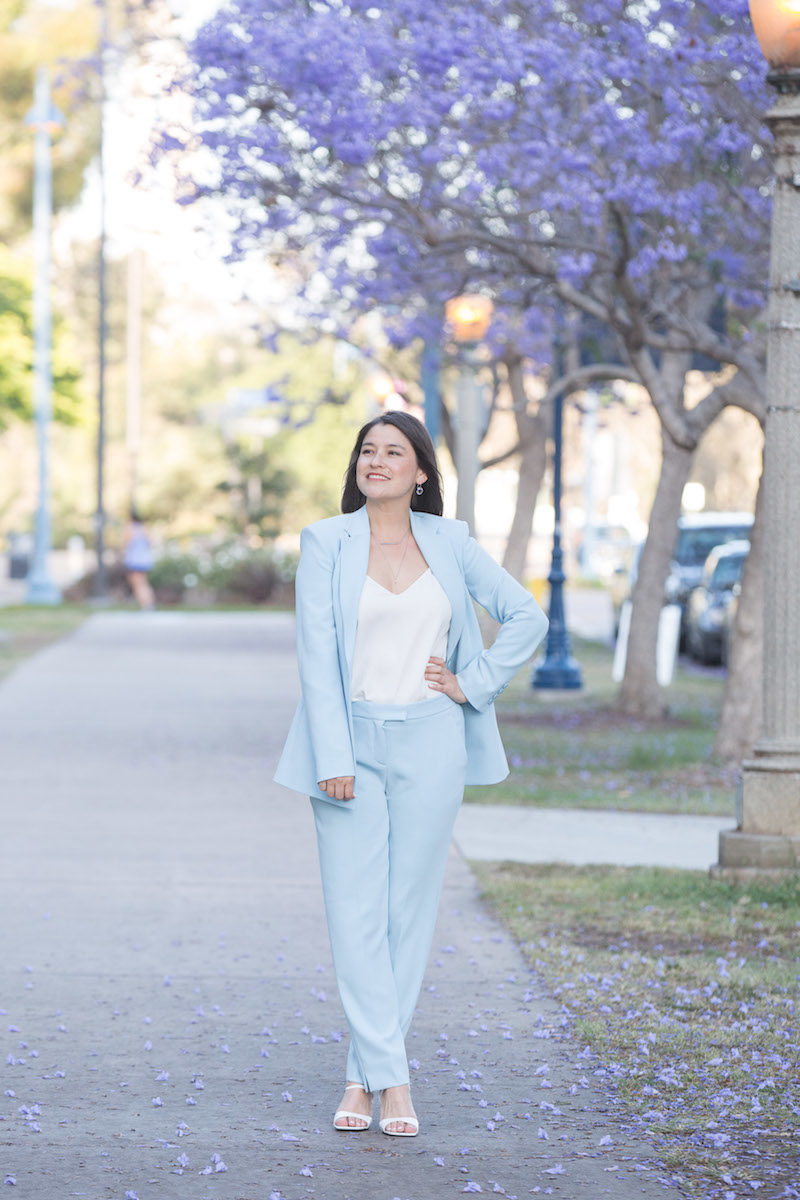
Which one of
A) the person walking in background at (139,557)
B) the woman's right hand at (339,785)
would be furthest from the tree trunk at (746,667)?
the person walking in background at (139,557)

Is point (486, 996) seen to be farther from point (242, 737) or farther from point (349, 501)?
point (242, 737)

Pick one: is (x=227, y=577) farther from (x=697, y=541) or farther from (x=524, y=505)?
(x=524, y=505)

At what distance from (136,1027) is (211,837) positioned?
12.3ft

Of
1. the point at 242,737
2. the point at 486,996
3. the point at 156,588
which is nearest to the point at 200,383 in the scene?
the point at 156,588

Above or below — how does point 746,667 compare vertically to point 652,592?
below

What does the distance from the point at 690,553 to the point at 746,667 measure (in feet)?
49.9

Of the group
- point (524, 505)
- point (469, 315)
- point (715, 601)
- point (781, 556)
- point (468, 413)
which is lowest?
point (715, 601)

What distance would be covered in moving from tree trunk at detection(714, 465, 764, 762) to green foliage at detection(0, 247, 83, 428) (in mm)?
14301

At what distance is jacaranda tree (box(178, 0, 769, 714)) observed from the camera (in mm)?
11312

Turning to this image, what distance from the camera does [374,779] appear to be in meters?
5.06

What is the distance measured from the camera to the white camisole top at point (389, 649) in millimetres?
5094

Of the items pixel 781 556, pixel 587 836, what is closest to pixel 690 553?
pixel 587 836

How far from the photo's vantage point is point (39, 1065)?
224 inches

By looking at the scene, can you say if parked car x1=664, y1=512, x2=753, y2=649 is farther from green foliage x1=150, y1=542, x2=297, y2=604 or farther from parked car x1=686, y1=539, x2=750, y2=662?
green foliage x1=150, y1=542, x2=297, y2=604
